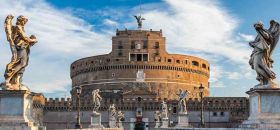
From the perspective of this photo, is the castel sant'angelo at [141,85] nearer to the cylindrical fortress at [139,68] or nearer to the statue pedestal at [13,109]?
the cylindrical fortress at [139,68]

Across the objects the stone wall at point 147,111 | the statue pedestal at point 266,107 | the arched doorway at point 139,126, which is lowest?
the arched doorway at point 139,126

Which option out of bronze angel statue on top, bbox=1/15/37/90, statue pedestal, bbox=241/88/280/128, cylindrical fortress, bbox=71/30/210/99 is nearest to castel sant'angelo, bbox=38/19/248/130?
cylindrical fortress, bbox=71/30/210/99

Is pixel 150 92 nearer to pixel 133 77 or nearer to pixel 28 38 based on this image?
pixel 133 77

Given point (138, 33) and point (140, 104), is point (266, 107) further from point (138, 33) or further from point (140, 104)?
point (138, 33)

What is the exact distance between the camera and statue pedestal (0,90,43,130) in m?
12.8

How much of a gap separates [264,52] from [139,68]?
279 feet

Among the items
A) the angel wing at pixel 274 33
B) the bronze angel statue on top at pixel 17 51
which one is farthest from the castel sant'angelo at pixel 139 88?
the bronze angel statue on top at pixel 17 51

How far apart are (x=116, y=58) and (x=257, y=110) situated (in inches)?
3432

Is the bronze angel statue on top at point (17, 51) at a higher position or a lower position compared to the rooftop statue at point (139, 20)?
lower

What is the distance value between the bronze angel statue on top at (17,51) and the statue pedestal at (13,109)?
0.24 metres

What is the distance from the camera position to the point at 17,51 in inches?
523

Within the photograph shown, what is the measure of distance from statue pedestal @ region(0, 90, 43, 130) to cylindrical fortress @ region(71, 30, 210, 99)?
3312 inches

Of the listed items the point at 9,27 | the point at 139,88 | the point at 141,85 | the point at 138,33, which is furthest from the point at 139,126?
the point at 9,27

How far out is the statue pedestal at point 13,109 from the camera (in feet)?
42.0
